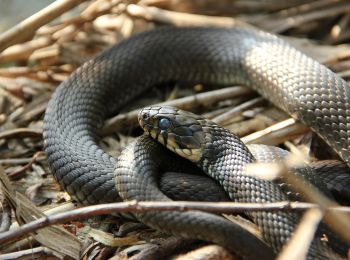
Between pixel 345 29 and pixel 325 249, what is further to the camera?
pixel 345 29

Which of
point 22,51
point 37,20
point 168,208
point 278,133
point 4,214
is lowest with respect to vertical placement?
point 278,133

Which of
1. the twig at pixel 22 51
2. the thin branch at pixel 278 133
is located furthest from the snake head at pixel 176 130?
the twig at pixel 22 51

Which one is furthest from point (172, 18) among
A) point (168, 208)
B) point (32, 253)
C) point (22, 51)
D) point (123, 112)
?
point (168, 208)

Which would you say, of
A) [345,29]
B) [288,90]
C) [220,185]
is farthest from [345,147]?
[345,29]

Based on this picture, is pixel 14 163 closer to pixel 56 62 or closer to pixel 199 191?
pixel 56 62

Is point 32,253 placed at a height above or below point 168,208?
below

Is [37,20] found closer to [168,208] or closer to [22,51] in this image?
[22,51]
